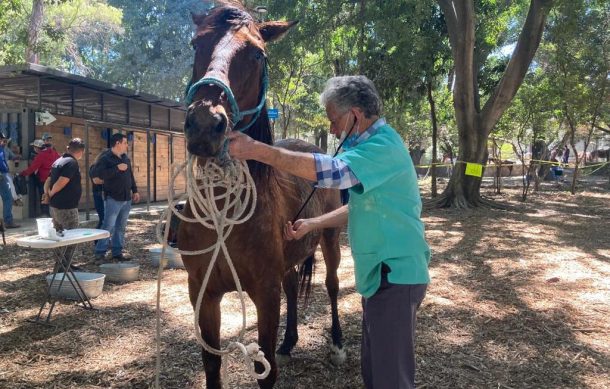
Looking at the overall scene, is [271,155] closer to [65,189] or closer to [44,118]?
[65,189]

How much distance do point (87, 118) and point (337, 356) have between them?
12.3m

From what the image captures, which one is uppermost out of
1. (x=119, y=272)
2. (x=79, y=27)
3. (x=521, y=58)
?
(x=79, y=27)

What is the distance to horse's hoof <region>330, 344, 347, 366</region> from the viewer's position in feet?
11.6

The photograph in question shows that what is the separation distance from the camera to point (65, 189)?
244 inches

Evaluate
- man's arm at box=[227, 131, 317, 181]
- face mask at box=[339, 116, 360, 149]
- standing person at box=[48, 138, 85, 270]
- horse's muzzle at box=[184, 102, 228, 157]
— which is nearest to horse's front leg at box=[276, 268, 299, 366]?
face mask at box=[339, 116, 360, 149]

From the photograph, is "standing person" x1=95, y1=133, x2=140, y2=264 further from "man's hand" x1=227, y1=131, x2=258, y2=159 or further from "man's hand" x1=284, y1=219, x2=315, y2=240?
"man's hand" x1=227, y1=131, x2=258, y2=159

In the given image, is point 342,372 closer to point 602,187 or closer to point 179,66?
point 602,187

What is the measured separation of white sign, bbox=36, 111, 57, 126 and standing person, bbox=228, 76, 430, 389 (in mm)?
10913

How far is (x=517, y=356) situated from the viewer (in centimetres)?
364

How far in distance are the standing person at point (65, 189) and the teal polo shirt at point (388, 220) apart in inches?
215

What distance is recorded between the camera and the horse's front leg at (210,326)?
245 cm

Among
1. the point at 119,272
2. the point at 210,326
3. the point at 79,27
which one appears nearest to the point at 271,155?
the point at 210,326

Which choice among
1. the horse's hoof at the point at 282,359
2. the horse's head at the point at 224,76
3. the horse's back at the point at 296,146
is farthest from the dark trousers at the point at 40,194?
the horse's head at the point at 224,76

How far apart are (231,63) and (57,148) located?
1148 centimetres
